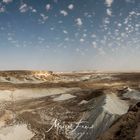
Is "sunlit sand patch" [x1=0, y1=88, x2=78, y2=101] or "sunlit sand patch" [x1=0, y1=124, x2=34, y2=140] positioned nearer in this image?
"sunlit sand patch" [x1=0, y1=124, x2=34, y2=140]

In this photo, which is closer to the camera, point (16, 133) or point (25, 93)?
point (16, 133)

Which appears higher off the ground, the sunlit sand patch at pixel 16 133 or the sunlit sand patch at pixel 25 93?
the sunlit sand patch at pixel 25 93

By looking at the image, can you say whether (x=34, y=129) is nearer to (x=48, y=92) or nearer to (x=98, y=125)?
(x=98, y=125)

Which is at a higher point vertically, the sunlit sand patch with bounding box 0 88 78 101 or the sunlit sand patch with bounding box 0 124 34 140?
the sunlit sand patch with bounding box 0 88 78 101

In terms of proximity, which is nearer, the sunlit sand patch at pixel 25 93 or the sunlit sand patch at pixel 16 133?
the sunlit sand patch at pixel 16 133

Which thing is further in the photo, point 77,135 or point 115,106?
point 115,106

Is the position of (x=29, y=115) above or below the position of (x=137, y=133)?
below

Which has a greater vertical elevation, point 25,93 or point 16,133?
point 25,93

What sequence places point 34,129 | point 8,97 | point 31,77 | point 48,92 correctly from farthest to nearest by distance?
1. point 31,77
2. point 48,92
3. point 8,97
4. point 34,129

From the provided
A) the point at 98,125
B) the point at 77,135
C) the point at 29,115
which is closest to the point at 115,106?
the point at 98,125

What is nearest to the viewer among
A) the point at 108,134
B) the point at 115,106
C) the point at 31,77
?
the point at 108,134
